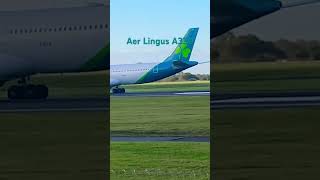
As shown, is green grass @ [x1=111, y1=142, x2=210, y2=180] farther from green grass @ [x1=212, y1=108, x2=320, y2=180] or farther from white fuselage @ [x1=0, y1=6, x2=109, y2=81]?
white fuselage @ [x1=0, y1=6, x2=109, y2=81]

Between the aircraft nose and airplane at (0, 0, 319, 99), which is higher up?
the aircraft nose

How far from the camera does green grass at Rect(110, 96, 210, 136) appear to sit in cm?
281

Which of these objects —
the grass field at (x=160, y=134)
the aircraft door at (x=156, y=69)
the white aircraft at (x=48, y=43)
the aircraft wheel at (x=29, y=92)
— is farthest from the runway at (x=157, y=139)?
the aircraft wheel at (x=29, y=92)

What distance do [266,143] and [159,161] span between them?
144 centimetres

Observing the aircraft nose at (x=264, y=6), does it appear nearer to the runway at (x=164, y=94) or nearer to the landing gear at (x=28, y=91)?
the runway at (x=164, y=94)

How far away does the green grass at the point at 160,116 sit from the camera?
281 centimetres

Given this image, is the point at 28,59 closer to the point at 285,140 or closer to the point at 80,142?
the point at 80,142

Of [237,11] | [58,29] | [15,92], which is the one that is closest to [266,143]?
[237,11]

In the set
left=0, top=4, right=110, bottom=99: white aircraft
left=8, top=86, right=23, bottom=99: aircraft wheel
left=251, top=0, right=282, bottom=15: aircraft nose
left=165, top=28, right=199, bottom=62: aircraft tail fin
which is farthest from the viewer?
left=8, top=86, right=23, bottom=99: aircraft wheel

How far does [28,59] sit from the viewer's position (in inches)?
176

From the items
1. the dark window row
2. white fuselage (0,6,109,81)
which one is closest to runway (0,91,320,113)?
white fuselage (0,6,109,81)

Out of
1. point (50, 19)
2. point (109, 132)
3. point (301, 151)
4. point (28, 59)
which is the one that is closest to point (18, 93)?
point (28, 59)

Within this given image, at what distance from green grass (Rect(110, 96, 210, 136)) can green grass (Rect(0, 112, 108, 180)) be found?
1.94ft

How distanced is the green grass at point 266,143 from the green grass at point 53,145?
78 centimetres
